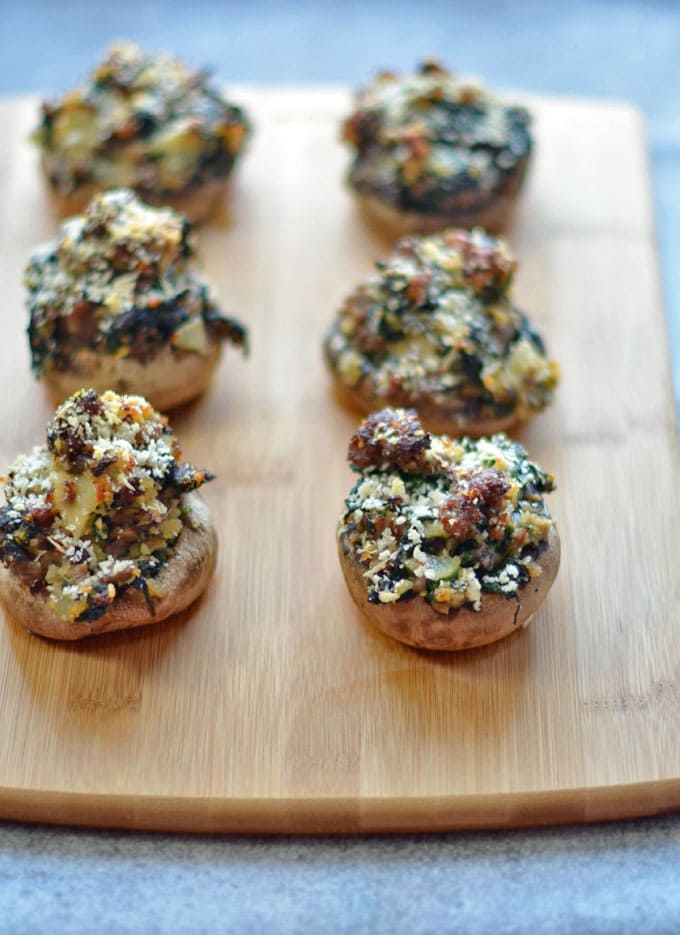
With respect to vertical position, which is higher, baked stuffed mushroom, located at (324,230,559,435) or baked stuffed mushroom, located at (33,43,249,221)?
baked stuffed mushroom, located at (33,43,249,221)

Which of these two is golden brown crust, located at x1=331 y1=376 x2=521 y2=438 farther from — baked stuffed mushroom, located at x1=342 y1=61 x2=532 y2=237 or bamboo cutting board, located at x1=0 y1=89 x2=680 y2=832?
baked stuffed mushroom, located at x1=342 y1=61 x2=532 y2=237

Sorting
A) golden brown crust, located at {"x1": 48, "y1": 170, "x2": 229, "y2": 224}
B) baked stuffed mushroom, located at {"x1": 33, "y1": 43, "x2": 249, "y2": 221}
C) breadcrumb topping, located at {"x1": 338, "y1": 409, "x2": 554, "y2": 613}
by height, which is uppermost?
baked stuffed mushroom, located at {"x1": 33, "y1": 43, "x2": 249, "y2": 221}

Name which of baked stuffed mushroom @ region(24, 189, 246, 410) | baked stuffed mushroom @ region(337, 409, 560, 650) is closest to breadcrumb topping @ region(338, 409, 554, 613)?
baked stuffed mushroom @ region(337, 409, 560, 650)

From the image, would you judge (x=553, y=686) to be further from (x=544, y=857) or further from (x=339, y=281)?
(x=339, y=281)

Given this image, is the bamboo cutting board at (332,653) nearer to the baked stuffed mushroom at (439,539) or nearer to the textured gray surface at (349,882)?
the textured gray surface at (349,882)

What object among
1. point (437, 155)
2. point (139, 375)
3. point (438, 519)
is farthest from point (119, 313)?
point (437, 155)

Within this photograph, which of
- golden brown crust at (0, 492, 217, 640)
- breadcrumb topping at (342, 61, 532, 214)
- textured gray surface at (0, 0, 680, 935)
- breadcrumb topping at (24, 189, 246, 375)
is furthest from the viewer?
breadcrumb topping at (342, 61, 532, 214)

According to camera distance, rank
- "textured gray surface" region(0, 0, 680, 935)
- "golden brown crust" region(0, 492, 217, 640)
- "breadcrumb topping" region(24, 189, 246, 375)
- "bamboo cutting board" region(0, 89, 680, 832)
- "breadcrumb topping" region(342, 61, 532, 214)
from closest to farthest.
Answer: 1. "textured gray surface" region(0, 0, 680, 935)
2. "bamboo cutting board" region(0, 89, 680, 832)
3. "golden brown crust" region(0, 492, 217, 640)
4. "breadcrumb topping" region(24, 189, 246, 375)
5. "breadcrumb topping" region(342, 61, 532, 214)

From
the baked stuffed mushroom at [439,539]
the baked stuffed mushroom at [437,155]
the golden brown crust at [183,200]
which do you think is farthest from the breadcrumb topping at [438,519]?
the golden brown crust at [183,200]
